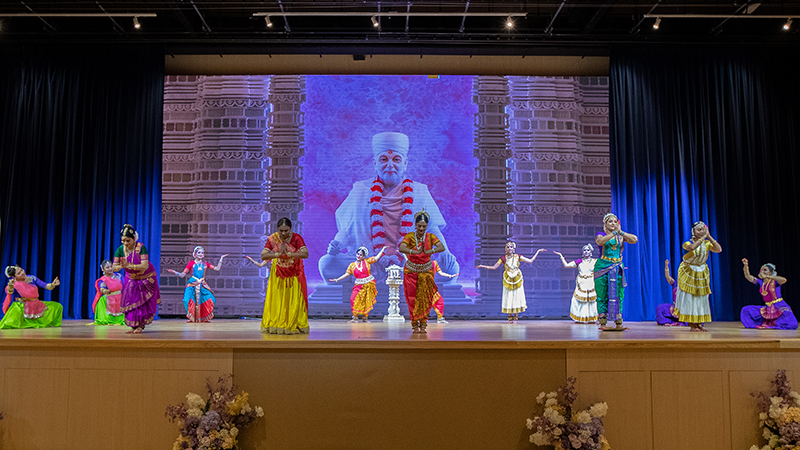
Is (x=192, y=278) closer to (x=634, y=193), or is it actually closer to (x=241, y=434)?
(x=241, y=434)

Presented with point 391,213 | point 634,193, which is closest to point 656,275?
point 634,193

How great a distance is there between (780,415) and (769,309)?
408cm

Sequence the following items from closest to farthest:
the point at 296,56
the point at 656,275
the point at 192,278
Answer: the point at 192,278
the point at 656,275
the point at 296,56

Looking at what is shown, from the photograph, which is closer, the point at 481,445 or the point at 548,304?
the point at 481,445

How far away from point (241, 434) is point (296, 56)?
700cm

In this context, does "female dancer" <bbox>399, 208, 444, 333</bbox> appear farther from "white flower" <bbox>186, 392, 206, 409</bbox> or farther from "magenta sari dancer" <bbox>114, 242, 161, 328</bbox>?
"magenta sari dancer" <bbox>114, 242, 161, 328</bbox>

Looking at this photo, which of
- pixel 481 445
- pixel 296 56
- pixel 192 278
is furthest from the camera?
pixel 296 56

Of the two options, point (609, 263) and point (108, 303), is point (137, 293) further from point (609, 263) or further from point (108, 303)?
point (609, 263)

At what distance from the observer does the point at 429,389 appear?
13.0 feet

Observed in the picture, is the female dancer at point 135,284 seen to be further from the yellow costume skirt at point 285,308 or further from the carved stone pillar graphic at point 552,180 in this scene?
the carved stone pillar graphic at point 552,180

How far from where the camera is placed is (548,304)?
9008 mm

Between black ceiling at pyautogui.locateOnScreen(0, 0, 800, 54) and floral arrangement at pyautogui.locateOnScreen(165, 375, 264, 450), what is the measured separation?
6.29m

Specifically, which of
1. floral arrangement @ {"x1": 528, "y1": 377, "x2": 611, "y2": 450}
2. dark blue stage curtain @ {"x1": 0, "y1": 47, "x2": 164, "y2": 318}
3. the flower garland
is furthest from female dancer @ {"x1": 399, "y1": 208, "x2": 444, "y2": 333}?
dark blue stage curtain @ {"x1": 0, "y1": 47, "x2": 164, "y2": 318}

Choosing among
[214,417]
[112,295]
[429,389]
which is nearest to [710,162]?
[429,389]
